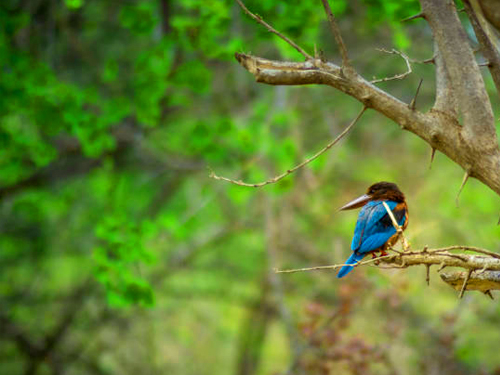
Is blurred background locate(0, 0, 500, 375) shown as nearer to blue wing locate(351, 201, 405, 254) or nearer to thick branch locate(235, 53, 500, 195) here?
Answer: blue wing locate(351, 201, 405, 254)

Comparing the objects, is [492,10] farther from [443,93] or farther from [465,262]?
[465,262]

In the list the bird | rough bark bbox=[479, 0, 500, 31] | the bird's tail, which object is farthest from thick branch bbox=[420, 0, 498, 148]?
the bird's tail

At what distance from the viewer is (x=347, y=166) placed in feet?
31.9

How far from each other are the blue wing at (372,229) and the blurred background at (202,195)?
2085 mm

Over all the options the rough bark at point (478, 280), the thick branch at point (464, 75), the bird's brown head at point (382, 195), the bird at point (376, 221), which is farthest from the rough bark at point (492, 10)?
the bird's brown head at point (382, 195)

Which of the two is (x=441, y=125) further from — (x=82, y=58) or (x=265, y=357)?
(x=265, y=357)

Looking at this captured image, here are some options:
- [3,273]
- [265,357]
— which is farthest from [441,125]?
[265,357]

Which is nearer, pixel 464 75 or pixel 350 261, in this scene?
pixel 464 75

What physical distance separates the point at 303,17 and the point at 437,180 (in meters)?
5.05

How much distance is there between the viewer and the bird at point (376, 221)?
3123mm

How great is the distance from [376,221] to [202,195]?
13.2 feet

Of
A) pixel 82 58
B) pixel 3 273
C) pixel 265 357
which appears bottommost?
pixel 265 357

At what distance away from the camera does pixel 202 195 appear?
22.8 feet

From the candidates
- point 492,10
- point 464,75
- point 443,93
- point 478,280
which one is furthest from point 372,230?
point 492,10
